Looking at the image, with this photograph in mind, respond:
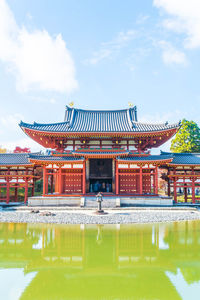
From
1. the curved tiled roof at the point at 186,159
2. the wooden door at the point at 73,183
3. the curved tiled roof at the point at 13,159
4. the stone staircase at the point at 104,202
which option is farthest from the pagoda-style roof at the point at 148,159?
the curved tiled roof at the point at 13,159

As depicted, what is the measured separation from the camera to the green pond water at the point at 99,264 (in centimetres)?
512

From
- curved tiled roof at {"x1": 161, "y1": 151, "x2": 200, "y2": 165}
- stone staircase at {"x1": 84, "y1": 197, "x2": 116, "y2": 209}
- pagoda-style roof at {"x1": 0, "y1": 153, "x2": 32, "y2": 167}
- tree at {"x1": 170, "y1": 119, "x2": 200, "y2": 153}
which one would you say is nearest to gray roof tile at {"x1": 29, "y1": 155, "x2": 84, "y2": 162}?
pagoda-style roof at {"x1": 0, "y1": 153, "x2": 32, "y2": 167}

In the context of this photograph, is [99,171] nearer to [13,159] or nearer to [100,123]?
[100,123]

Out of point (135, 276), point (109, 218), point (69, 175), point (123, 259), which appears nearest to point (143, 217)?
point (109, 218)

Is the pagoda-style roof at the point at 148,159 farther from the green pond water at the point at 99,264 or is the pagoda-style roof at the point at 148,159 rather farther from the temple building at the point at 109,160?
the green pond water at the point at 99,264

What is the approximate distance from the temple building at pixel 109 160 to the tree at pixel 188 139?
420 inches

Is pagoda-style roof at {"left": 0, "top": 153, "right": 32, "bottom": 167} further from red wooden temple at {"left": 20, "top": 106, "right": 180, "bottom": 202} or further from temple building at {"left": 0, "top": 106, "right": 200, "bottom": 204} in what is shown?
red wooden temple at {"left": 20, "top": 106, "right": 180, "bottom": 202}

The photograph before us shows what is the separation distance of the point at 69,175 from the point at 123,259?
55.6 feet

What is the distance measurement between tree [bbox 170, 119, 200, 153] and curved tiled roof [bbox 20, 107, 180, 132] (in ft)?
39.1

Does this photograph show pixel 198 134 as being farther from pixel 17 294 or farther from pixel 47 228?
pixel 17 294

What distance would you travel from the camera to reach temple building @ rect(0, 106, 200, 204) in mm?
22016

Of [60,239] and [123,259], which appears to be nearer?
[123,259]

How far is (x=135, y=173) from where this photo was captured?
882 inches

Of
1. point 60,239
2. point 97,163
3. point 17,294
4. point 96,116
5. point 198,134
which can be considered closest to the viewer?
point 17,294
